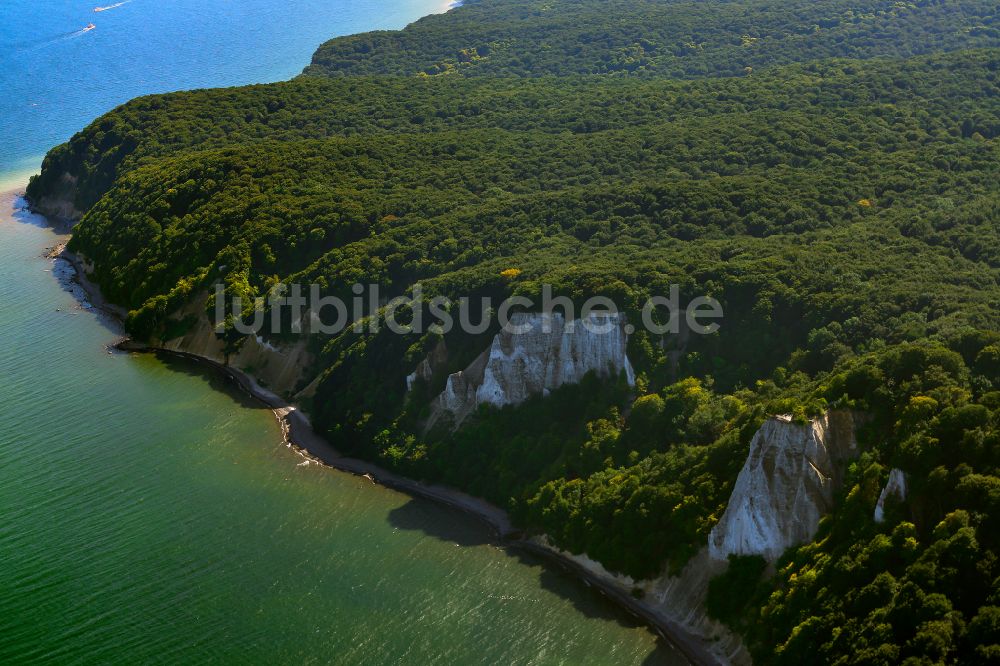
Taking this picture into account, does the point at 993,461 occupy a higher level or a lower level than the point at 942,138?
lower

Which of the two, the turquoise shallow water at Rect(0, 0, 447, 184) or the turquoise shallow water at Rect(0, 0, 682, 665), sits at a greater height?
the turquoise shallow water at Rect(0, 0, 447, 184)

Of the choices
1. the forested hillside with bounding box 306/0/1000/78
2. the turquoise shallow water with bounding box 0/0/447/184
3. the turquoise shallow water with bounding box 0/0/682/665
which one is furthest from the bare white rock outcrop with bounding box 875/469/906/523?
the turquoise shallow water with bounding box 0/0/447/184

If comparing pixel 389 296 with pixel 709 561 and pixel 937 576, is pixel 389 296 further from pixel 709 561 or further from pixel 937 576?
pixel 937 576

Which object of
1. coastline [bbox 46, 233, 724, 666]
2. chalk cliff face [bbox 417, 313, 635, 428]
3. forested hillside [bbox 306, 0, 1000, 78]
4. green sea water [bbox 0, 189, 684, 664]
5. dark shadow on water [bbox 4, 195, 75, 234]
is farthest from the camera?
forested hillside [bbox 306, 0, 1000, 78]

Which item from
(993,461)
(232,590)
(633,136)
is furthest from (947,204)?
(232,590)

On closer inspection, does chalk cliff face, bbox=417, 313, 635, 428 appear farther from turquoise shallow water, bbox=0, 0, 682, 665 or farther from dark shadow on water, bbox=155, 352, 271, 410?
dark shadow on water, bbox=155, 352, 271, 410

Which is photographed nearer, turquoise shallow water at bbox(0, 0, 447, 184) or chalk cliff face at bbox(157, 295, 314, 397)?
chalk cliff face at bbox(157, 295, 314, 397)

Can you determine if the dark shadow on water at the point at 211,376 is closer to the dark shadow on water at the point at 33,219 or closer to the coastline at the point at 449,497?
the coastline at the point at 449,497
